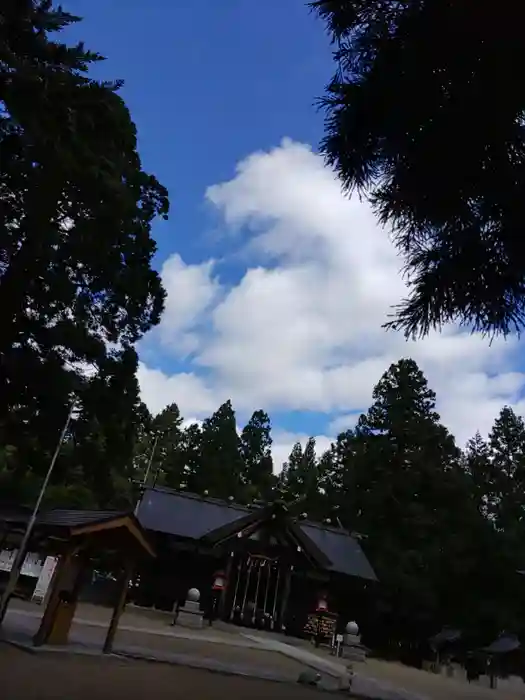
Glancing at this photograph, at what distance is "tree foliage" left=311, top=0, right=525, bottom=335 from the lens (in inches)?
136

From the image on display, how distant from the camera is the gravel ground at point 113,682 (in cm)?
403

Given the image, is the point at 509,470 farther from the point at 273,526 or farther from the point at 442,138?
the point at 442,138

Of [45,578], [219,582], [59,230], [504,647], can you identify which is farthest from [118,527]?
[504,647]

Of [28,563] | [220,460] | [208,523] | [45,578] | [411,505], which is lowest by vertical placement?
[45,578]

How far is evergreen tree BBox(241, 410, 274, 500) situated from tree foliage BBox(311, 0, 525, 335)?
3017cm

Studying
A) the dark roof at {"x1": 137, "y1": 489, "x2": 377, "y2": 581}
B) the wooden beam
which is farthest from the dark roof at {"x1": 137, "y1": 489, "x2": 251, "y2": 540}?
the wooden beam

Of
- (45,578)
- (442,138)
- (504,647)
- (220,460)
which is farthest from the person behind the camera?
(220,460)

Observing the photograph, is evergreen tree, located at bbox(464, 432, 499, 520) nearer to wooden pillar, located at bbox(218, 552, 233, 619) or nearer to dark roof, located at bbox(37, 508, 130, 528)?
wooden pillar, located at bbox(218, 552, 233, 619)

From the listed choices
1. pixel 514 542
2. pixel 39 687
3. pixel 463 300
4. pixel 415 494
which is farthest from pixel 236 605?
pixel 463 300

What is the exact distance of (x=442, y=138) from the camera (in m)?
3.63

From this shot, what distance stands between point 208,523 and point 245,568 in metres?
2.21

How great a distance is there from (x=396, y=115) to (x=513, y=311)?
5.21ft

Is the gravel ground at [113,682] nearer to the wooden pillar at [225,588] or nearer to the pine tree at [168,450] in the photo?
the wooden pillar at [225,588]

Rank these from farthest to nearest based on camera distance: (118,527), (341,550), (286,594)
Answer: (341,550)
(286,594)
(118,527)
